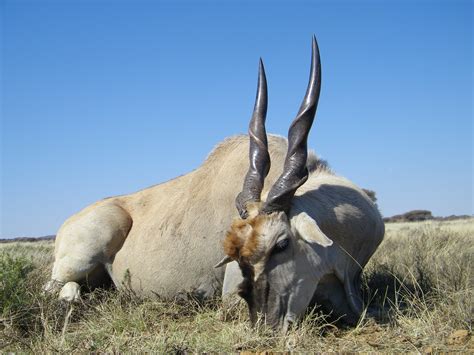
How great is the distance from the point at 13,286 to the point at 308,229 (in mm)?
2975

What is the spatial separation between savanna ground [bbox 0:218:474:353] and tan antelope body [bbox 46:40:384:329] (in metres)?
0.23

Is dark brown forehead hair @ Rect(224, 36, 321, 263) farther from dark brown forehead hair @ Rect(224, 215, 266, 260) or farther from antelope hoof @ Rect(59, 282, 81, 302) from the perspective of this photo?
antelope hoof @ Rect(59, 282, 81, 302)

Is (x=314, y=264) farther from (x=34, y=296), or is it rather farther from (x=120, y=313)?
(x=34, y=296)

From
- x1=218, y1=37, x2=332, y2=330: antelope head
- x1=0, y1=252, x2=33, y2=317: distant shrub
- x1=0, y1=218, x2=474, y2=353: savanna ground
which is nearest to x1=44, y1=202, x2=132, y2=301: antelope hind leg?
x1=0, y1=218, x2=474, y2=353: savanna ground

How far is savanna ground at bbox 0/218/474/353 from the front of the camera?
409cm

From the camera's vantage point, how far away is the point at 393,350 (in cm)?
397

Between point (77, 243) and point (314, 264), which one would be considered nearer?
point (314, 264)

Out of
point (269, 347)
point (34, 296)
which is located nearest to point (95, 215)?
point (34, 296)

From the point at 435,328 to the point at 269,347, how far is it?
4.29 ft

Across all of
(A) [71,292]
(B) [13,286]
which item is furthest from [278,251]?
(A) [71,292]

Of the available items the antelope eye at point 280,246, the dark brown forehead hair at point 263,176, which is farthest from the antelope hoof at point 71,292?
the antelope eye at point 280,246

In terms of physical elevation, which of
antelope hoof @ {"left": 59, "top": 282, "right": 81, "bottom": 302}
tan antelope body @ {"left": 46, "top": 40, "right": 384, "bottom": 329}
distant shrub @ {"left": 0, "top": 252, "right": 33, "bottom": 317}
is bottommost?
antelope hoof @ {"left": 59, "top": 282, "right": 81, "bottom": 302}

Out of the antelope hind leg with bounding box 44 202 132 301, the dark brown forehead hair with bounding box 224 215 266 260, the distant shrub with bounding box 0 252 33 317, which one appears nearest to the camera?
the dark brown forehead hair with bounding box 224 215 266 260

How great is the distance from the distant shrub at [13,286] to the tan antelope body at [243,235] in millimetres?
965
